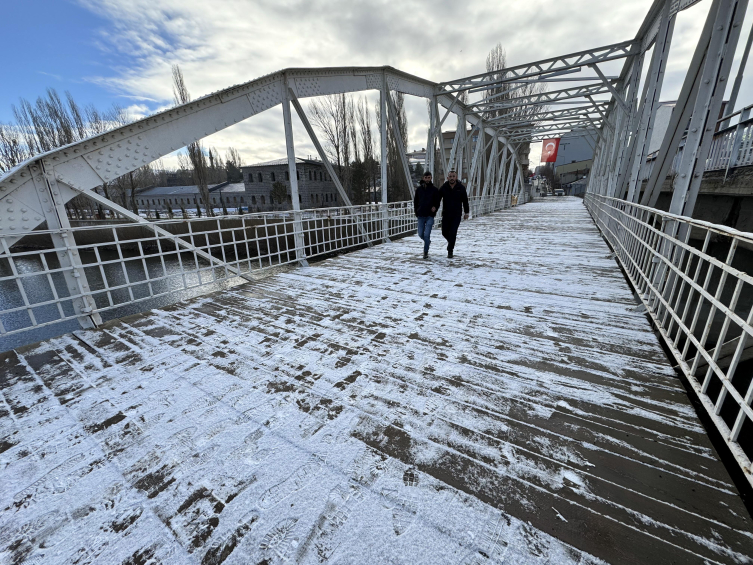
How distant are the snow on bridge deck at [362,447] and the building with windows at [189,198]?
4289cm

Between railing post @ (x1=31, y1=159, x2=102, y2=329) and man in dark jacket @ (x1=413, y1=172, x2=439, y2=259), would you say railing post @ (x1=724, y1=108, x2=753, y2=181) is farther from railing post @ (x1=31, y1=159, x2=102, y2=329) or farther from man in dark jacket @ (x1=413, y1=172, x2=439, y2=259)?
railing post @ (x1=31, y1=159, x2=102, y2=329)

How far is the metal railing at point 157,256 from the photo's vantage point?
3.47m

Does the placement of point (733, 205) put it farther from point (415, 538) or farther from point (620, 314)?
point (415, 538)

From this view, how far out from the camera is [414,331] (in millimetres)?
3285

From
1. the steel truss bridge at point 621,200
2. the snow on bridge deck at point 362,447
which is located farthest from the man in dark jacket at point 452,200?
the snow on bridge deck at point 362,447

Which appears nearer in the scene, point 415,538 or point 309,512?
point 415,538

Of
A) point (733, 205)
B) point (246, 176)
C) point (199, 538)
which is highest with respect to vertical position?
point (246, 176)

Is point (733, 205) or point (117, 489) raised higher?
point (733, 205)

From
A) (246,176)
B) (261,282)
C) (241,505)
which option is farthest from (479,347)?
(246,176)

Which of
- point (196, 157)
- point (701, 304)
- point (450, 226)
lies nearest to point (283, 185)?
point (196, 157)

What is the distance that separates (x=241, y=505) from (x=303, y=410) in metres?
0.67

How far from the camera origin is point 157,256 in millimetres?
5223

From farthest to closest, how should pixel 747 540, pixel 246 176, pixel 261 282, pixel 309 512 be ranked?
pixel 246 176, pixel 261 282, pixel 309 512, pixel 747 540

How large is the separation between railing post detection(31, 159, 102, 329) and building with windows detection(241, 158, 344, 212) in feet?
108
